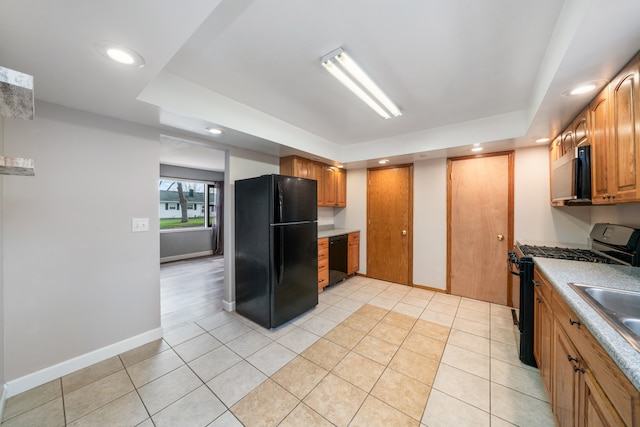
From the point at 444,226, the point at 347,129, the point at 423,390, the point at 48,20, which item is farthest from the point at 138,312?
the point at 444,226

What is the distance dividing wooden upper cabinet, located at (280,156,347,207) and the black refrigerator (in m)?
0.71

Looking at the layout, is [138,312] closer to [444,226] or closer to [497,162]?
[444,226]

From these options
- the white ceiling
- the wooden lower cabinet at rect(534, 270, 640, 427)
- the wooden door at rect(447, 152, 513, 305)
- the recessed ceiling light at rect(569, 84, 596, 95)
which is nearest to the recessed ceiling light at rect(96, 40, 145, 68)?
the white ceiling

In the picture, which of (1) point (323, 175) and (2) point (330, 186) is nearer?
(1) point (323, 175)

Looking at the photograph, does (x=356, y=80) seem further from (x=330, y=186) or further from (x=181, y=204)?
(x=181, y=204)

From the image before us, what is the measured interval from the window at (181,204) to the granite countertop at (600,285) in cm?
715

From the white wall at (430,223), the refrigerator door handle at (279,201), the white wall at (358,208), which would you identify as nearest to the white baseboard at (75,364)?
the refrigerator door handle at (279,201)

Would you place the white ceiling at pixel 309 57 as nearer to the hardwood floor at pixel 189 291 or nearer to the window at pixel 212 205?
the hardwood floor at pixel 189 291

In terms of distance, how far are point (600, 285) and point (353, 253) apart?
3.29 metres

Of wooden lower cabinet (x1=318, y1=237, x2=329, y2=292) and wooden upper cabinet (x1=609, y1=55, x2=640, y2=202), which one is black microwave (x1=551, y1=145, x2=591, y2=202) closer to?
wooden upper cabinet (x1=609, y1=55, x2=640, y2=202)

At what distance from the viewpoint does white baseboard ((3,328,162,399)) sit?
5.66 feet

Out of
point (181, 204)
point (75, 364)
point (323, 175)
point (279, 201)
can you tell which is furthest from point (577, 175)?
point (181, 204)

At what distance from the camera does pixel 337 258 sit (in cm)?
402

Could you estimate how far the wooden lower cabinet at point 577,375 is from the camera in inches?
28.8
